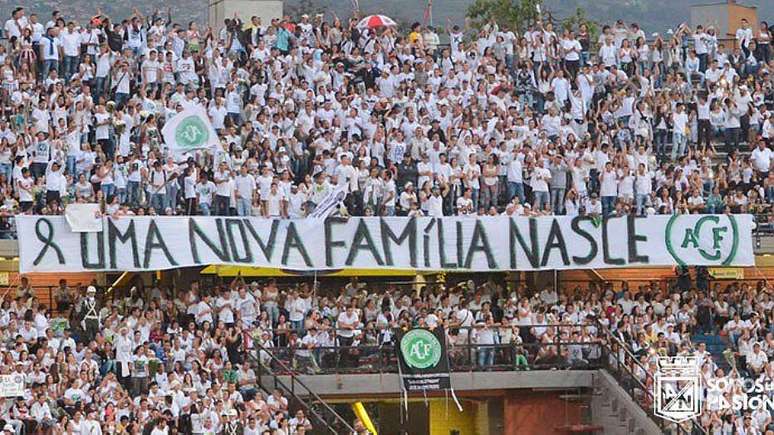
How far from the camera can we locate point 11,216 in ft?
108

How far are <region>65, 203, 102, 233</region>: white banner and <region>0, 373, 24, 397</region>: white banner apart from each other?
443cm

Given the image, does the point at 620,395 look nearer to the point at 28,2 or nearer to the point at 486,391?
the point at 486,391

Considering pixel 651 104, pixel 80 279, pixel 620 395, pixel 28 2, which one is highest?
pixel 28 2

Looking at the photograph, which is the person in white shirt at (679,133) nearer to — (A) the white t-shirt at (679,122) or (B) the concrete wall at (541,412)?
(A) the white t-shirt at (679,122)

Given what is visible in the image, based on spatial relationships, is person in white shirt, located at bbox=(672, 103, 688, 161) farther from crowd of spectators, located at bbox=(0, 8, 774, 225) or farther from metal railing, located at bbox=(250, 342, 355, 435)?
metal railing, located at bbox=(250, 342, 355, 435)

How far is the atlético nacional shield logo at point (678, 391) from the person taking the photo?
30.2 m

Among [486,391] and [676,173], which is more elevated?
[676,173]

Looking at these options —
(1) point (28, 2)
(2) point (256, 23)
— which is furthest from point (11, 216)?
(1) point (28, 2)

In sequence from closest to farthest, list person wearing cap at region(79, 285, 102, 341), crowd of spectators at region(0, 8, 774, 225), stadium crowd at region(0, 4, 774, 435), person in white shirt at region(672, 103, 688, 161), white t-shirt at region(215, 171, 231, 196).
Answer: stadium crowd at region(0, 4, 774, 435)
person wearing cap at region(79, 285, 102, 341)
white t-shirt at region(215, 171, 231, 196)
crowd of spectators at region(0, 8, 774, 225)
person in white shirt at region(672, 103, 688, 161)

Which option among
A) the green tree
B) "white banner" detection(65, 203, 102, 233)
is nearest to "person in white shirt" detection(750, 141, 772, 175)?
"white banner" detection(65, 203, 102, 233)

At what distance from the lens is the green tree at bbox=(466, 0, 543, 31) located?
6588 centimetres

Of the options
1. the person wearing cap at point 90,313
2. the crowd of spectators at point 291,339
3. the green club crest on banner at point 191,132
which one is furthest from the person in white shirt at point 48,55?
the person wearing cap at point 90,313

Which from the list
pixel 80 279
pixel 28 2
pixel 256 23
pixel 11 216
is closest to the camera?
pixel 11 216

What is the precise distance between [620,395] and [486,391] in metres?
2.72
